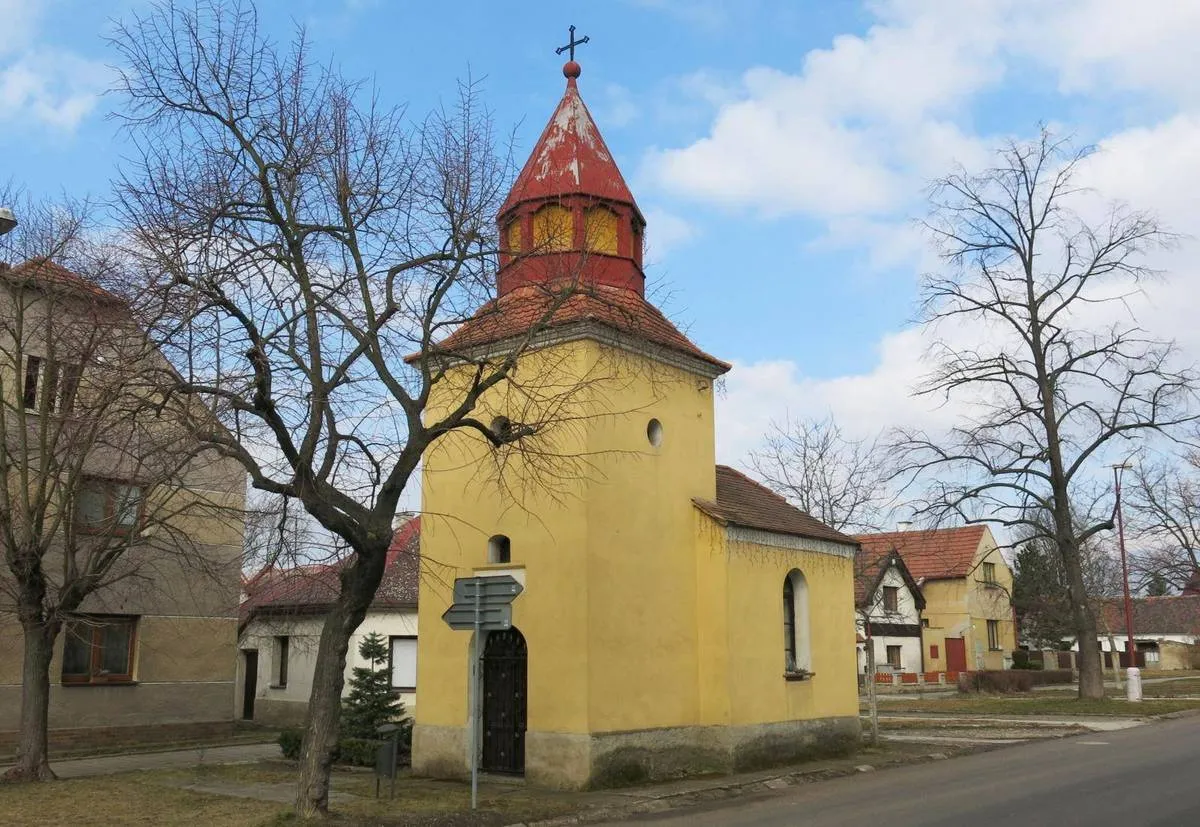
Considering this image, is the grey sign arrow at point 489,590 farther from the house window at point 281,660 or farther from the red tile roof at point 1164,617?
the red tile roof at point 1164,617

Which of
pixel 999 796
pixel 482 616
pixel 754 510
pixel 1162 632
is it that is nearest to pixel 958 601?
pixel 1162 632

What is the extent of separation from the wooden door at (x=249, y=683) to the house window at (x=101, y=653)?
9431 millimetres

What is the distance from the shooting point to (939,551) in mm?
57875

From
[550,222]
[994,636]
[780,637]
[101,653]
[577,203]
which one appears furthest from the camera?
[994,636]

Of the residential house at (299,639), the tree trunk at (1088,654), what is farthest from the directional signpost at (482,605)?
the tree trunk at (1088,654)

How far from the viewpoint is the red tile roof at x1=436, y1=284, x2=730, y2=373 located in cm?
1411

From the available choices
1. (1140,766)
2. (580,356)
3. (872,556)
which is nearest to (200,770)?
(580,356)

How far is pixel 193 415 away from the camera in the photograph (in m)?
11.4

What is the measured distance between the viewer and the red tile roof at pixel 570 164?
58.9 ft

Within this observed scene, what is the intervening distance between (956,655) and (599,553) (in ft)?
148

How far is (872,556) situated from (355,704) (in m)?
29.8

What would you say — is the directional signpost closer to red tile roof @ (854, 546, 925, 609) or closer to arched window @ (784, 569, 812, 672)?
arched window @ (784, 569, 812, 672)

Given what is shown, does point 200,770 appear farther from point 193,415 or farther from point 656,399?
point 656,399

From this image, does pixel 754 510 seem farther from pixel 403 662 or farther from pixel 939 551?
pixel 939 551
